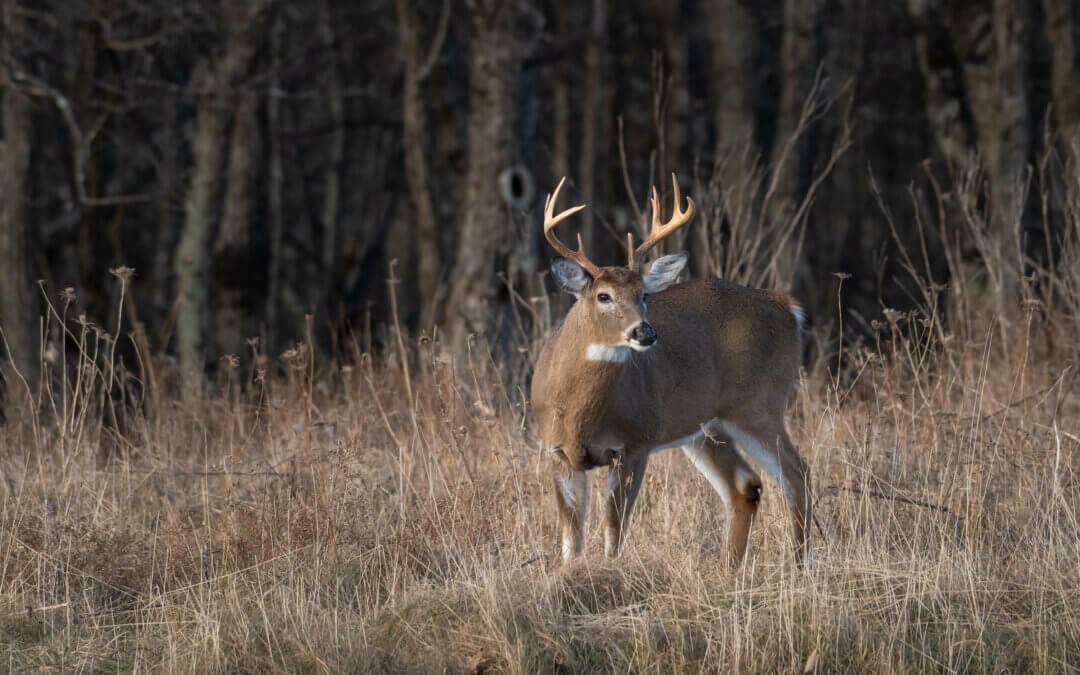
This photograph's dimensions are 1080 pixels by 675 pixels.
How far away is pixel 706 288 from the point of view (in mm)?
6875

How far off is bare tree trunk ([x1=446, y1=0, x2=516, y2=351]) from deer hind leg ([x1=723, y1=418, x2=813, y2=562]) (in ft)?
13.3

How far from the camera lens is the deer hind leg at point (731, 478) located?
247 inches

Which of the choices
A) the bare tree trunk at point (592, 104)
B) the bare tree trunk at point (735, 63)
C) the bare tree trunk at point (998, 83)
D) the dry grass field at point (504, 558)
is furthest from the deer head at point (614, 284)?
the bare tree trunk at point (592, 104)

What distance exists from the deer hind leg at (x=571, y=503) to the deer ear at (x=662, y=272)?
81cm

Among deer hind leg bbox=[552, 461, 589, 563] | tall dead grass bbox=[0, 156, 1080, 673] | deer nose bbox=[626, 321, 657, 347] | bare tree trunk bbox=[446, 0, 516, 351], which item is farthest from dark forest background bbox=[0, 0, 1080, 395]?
deer hind leg bbox=[552, 461, 589, 563]

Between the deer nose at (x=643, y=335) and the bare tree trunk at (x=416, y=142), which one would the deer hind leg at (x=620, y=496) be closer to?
the deer nose at (x=643, y=335)

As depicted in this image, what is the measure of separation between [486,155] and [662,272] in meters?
4.37

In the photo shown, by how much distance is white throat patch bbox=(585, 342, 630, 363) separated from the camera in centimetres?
629

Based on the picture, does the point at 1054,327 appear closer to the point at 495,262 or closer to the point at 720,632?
the point at 495,262

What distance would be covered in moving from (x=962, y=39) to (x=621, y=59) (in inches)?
322

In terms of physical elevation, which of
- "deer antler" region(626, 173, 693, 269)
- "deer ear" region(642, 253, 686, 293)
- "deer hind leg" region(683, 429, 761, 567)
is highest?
"deer antler" region(626, 173, 693, 269)

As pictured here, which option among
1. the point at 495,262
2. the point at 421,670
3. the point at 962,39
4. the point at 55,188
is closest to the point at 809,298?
the point at 962,39

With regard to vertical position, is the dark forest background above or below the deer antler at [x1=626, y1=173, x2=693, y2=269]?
below

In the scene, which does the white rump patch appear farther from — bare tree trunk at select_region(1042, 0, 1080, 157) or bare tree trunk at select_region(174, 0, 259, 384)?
bare tree trunk at select_region(1042, 0, 1080, 157)
